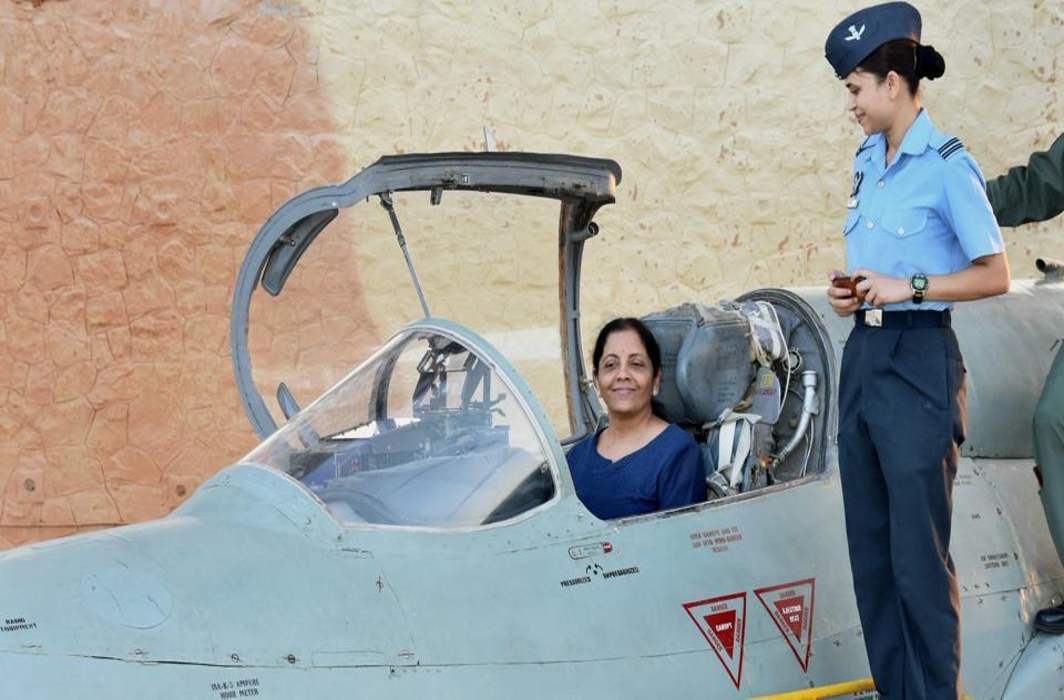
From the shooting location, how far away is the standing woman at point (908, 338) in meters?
3.57

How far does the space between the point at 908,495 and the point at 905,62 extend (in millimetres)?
1110

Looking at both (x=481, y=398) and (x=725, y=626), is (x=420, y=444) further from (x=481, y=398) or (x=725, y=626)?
(x=725, y=626)

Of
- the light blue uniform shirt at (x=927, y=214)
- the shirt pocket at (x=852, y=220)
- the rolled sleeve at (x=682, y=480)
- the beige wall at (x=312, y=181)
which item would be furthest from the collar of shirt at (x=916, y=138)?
the beige wall at (x=312, y=181)

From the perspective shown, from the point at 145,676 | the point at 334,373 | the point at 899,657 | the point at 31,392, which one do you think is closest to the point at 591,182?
the point at 899,657

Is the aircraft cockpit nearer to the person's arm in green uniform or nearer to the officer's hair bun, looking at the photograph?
the person's arm in green uniform

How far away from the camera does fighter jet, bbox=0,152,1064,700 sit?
313 cm

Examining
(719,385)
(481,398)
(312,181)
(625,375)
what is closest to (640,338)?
(625,375)

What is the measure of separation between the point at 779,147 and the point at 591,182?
5.98 m

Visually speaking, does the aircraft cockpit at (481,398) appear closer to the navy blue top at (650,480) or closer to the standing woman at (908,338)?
the navy blue top at (650,480)

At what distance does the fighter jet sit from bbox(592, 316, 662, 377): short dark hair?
10 cm

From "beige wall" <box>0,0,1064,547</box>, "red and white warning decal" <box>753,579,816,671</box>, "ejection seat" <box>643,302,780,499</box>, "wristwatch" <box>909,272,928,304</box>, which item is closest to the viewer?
"wristwatch" <box>909,272,928,304</box>

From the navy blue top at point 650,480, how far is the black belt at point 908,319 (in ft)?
2.62

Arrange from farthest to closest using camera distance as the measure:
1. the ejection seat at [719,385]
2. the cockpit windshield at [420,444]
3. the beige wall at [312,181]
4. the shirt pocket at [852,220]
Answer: the beige wall at [312,181] < the ejection seat at [719,385] < the shirt pocket at [852,220] < the cockpit windshield at [420,444]

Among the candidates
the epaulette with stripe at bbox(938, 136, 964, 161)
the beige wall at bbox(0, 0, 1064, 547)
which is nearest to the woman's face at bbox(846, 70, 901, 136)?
the epaulette with stripe at bbox(938, 136, 964, 161)
